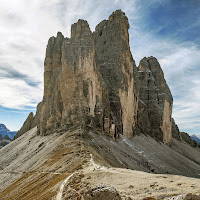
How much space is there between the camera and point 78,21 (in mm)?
38750

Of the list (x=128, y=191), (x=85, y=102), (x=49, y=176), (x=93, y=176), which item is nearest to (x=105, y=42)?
(x=85, y=102)

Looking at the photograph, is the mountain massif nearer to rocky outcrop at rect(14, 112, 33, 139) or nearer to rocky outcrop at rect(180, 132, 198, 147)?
rocky outcrop at rect(14, 112, 33, 139)

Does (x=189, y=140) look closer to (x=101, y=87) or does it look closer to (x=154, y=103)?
(x=154, y=103)

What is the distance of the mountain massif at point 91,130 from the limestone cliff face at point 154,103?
30 cm

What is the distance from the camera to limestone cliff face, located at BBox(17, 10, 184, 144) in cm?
3181

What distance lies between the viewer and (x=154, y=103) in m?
66.6

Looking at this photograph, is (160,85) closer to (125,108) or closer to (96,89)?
(125,108)

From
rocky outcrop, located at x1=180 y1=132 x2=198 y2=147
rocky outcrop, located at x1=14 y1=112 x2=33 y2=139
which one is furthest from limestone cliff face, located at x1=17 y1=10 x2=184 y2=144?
rocky outcrop, located at x1=180 y1=132 x2=198 y2=147

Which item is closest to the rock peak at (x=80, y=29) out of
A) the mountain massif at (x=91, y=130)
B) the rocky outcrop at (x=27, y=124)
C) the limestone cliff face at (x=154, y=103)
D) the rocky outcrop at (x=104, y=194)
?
the mountain massif at (x=91, y=130)

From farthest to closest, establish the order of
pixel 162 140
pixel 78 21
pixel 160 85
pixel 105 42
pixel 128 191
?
pixel 160 85
pixel 162 140
pixel 105 42
pixel 78 21
pixel 128 191

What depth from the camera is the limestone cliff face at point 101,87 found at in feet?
104

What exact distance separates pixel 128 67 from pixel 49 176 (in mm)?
36723

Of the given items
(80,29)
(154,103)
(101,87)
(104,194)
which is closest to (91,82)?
(101,87)

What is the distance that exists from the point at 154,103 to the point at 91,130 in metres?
40.7
